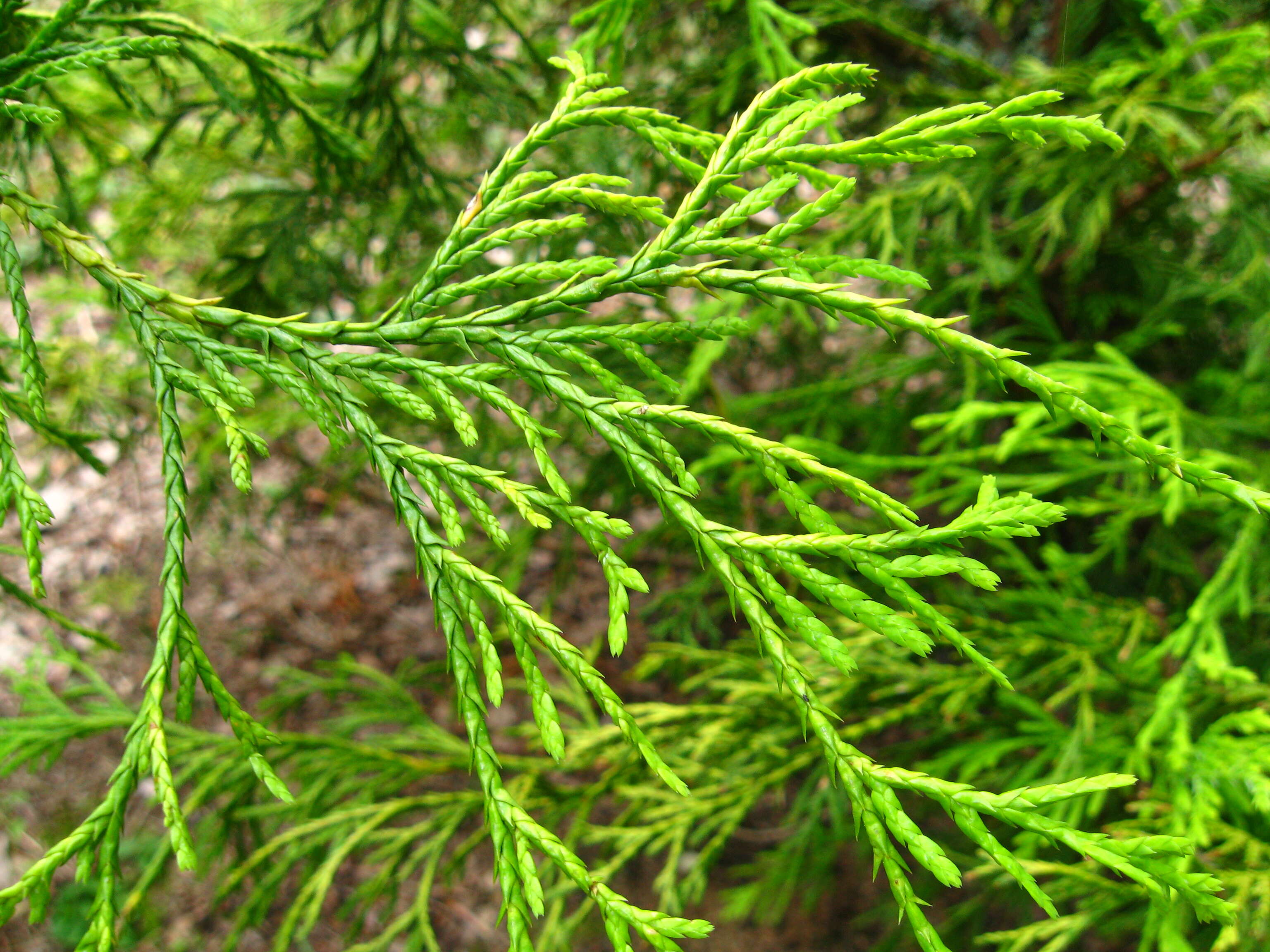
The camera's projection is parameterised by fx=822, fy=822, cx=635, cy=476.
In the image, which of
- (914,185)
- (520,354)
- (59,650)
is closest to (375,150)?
(520,354)

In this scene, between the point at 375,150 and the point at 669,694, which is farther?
the point at 669,694

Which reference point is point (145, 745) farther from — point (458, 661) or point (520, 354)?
point (520, 354)

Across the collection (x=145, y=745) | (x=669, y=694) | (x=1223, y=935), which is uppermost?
(x=145, y=745)

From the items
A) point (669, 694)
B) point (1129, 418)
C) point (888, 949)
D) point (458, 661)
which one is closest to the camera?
point (458, 661)

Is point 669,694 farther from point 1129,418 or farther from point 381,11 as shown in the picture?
point 381,11

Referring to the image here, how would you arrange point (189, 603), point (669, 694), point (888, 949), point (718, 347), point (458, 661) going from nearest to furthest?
1. point (458, 661)
2. point (718, 347)
3. point (888, 949)
4. point (669, 694)
5. point (189, 603)

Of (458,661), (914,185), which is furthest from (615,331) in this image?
(914,185)

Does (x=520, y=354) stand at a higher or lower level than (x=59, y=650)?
higher
